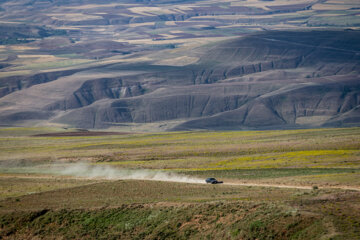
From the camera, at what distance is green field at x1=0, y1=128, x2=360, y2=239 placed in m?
31.2

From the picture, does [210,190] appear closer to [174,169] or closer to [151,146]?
[174,169]

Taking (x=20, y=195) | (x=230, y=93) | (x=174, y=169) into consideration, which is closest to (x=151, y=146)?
(x=174, y=169)

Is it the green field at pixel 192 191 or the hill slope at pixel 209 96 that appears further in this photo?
the hill slope at pixel 209 96

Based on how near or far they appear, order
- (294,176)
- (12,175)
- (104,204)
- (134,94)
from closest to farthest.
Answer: (104,204)
(294,176)
(12,175)
(134,94)

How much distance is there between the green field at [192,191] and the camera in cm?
3117

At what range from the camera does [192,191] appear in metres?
44.2

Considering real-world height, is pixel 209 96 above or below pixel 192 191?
below

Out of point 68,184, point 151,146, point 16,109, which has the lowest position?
point 16,109

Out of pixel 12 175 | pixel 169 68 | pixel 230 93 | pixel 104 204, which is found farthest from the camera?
pixel 169 68

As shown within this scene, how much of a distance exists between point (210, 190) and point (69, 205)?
11.7 m

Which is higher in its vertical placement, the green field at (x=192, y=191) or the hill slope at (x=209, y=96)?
the green field at (x=192, y=191)

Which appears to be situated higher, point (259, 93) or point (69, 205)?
point (69, 205)

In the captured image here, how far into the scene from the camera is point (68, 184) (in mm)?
52562

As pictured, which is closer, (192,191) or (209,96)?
(192,191)
